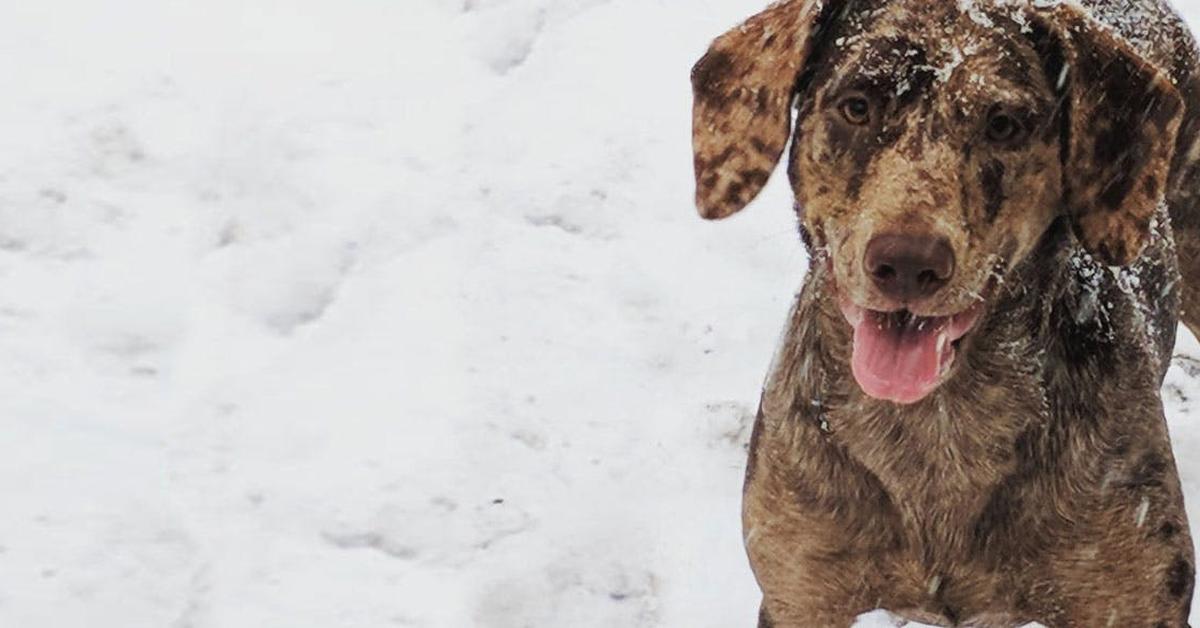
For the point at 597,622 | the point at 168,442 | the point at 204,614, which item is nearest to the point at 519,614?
the point at 597,622

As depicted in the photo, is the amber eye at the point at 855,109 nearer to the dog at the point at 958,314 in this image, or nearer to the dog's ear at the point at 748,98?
the dog at the point at 958,314

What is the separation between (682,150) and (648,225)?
1.81 ft

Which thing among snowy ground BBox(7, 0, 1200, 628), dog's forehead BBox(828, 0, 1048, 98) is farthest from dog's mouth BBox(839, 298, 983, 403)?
snowy ground BBox(7, 0, 1200, 628)

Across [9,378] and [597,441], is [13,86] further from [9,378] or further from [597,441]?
[597,441]

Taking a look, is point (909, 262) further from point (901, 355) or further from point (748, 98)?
point (748, 98)

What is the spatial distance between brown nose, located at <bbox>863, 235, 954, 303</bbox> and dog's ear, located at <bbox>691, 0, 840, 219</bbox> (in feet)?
1.39

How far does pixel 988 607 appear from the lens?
3.31 meters

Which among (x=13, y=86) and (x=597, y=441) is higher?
(x=13, y=86)

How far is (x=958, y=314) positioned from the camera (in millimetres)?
2947

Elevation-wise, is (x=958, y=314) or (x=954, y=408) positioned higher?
(x=958, y=314)

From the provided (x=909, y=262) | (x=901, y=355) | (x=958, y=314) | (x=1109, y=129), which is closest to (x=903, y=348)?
(x=901, y=355)

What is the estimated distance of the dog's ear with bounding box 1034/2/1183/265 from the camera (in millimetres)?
2875

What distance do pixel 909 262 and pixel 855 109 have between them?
34 centimetres

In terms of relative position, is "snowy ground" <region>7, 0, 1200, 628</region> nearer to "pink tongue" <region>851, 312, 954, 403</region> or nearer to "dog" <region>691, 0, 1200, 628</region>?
"dog" <region>691, 0, 1200, 628</region>
